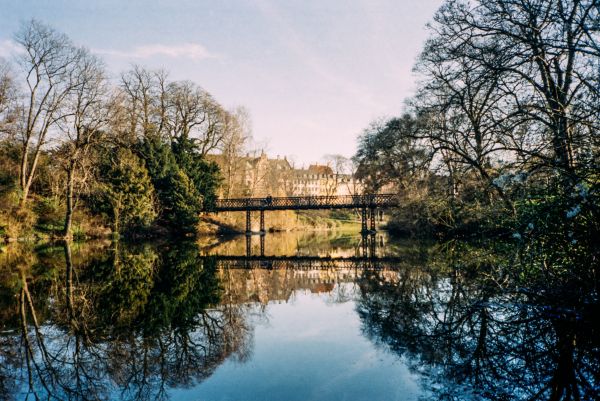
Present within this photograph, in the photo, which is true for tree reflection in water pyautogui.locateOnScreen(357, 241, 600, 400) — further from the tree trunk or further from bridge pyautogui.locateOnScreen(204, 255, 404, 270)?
the tree trunk

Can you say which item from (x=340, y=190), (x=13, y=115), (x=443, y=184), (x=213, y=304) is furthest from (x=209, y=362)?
(x=340, y=190)

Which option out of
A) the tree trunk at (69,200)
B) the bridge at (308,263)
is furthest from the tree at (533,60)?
the tree trunk at (69,200)

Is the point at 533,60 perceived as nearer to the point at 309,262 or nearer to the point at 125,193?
the point at 309,262

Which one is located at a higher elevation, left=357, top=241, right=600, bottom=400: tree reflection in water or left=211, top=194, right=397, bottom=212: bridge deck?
left=211, top=194, right=397, bottom=212: bridge deck

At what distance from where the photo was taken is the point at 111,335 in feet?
20.5

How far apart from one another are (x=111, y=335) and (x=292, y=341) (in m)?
2.71

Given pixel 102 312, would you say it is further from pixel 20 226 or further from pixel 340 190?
pixel 340 190

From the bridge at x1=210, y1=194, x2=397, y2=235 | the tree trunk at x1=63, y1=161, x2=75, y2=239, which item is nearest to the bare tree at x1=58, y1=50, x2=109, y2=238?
the tree trunk at x1=63, y1=161, x2=75, y2=239

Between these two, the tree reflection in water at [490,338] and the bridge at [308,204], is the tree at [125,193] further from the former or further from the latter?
the tree reflection in water at [490,338]

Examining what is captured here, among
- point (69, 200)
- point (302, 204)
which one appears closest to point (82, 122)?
point (69, 200)

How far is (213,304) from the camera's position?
8617 mm

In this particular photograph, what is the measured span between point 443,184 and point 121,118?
22.6 metres

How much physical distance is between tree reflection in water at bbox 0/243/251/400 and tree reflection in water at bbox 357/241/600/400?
246 cm

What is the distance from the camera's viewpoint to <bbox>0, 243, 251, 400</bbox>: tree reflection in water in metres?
4.64
